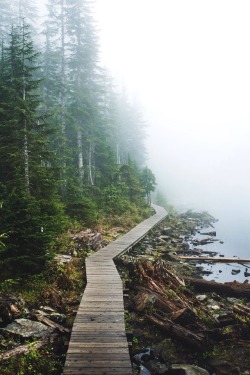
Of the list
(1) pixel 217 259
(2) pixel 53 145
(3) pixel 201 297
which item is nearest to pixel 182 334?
(3) pixel 201 297

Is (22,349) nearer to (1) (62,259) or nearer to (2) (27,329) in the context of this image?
(2) (27,329)

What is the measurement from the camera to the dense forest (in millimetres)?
10375

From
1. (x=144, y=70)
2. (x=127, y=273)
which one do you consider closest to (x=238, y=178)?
(x=144, y=70)

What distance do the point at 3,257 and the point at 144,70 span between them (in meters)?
160

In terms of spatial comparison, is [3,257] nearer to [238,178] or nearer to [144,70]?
[238,178]

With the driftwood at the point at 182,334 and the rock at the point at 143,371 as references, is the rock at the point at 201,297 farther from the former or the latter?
the rock at the point at 143,371

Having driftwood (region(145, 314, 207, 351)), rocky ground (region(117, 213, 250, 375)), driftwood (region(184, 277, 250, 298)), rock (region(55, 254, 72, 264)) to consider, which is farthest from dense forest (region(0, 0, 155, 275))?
driftwood (region(184, 277, 250, 298))

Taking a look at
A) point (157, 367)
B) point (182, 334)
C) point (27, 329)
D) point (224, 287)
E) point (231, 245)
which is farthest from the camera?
point (231, 245)

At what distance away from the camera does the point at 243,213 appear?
152 ft

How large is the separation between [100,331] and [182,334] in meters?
2.20

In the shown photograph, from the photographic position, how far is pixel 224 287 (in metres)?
12.4

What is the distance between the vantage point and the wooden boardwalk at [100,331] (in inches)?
235

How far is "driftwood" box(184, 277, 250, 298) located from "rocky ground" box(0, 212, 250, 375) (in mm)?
38

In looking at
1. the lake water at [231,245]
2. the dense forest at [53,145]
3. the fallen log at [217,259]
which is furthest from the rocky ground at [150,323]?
the fallen log at [217,259]
